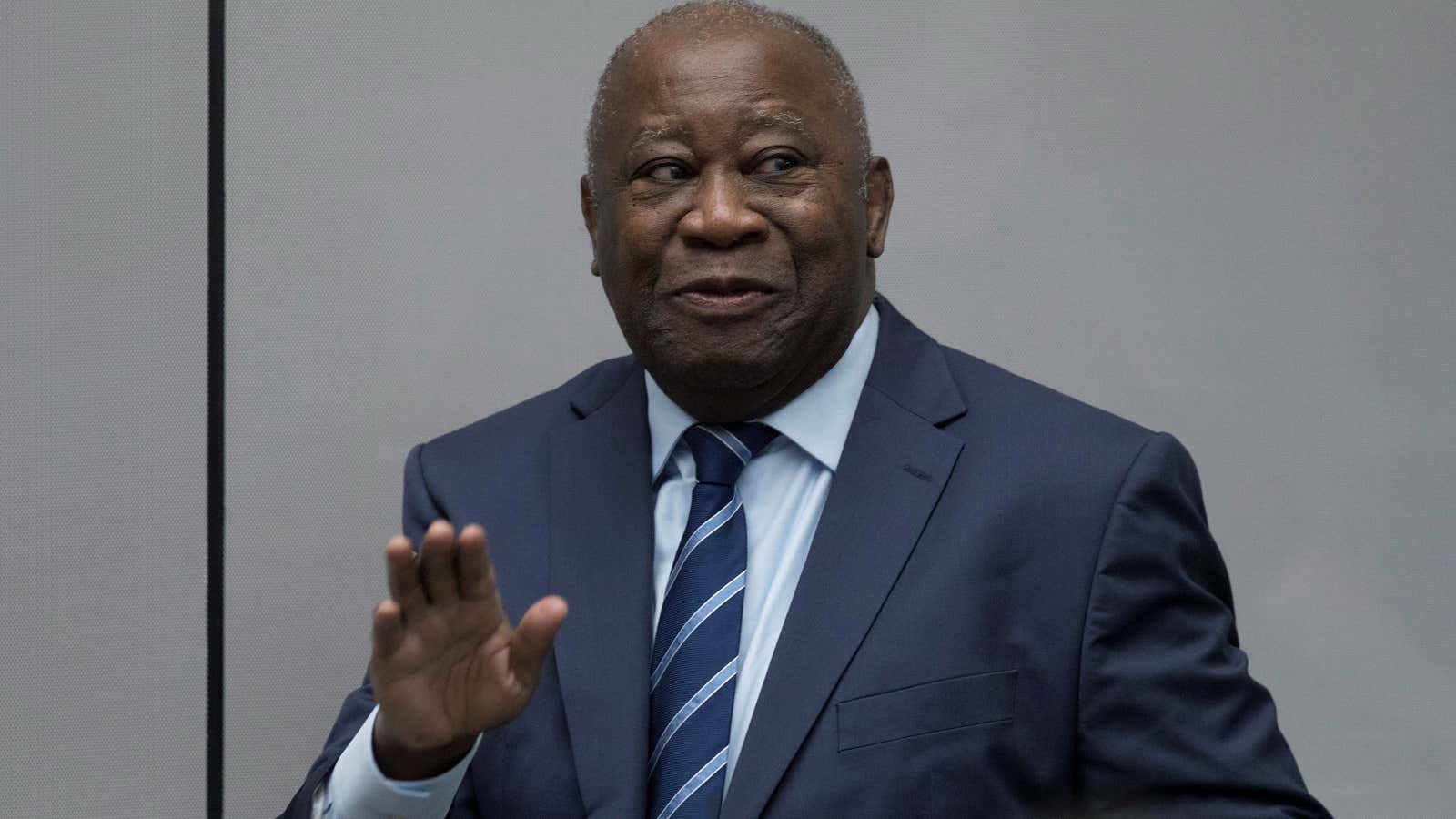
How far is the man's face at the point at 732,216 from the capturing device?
1.92 m

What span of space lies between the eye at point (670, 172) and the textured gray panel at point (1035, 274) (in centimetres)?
64

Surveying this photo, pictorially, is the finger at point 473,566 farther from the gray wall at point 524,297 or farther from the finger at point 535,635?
the gray wall at point 524,297

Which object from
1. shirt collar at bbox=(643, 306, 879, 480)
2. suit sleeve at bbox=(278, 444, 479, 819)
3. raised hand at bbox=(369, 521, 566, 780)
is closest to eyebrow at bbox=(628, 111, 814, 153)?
shirt collar at bbox=(643, 306, 879, 480)

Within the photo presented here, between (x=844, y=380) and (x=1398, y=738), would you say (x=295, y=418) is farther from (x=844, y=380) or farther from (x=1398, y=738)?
(x=1398, y=738)

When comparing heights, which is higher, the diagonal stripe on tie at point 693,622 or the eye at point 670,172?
the eye at point 670,172

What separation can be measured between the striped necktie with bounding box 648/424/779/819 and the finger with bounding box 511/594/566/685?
12.8 inches

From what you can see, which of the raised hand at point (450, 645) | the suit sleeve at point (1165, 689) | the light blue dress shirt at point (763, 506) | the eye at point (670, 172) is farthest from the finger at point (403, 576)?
the suit sleeve at point (1165, 689)

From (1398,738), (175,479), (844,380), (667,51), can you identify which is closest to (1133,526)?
(844,380)

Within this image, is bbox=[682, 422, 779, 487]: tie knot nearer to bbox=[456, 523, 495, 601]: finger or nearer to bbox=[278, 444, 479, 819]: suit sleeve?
bbox=[278, 444, 479, 819]: suit sleeve

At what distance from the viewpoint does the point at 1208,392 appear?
2.60 m

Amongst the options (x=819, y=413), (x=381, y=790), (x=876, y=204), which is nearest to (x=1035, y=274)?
(x=876, y=204)

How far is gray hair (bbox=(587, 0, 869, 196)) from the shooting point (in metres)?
2.01

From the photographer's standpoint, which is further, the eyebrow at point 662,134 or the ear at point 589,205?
the ear at point 589,205

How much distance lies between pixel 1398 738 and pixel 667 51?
5.26ft
